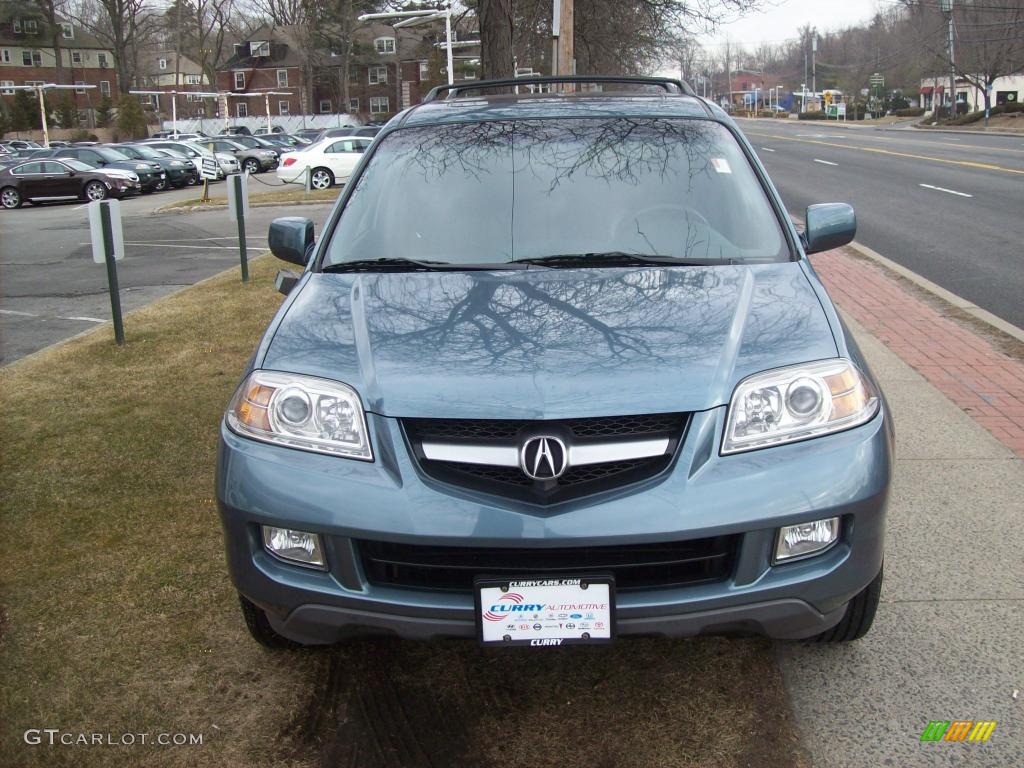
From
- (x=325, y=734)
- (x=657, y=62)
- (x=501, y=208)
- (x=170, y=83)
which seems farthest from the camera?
(x=170, y=83)

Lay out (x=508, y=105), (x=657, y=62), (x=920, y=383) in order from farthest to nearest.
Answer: (x=657, y=62) < (x=920, y=383) < (x=508, y=105)

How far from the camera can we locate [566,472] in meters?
2.59

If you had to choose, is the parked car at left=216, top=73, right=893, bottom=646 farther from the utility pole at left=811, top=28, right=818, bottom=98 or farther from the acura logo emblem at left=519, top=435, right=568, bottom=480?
the utility pole at left=811, top=28, right=818, bottom=98

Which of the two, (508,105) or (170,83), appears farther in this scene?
(170,83)

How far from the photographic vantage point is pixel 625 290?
3203 millimetres

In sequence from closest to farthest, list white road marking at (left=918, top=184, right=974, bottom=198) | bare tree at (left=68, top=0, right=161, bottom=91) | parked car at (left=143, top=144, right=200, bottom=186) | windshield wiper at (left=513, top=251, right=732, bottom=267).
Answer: windshield wiper at (left=513, top=251, right=732, bottom=267)
white road marking at (left=918, top=184, right=974, bottom=198)
parked car at (left=143, top=144, right=200, bottom=186)
bare tree at (left=68, top=0, right=161, bottom=91)

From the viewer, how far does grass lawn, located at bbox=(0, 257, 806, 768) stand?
9.14ft

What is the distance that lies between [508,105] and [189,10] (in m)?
81.5

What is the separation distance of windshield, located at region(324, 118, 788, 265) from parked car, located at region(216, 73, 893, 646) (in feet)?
1.32

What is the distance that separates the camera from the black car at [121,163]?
32500 millimetres

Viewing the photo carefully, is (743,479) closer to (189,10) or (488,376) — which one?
(488,376)

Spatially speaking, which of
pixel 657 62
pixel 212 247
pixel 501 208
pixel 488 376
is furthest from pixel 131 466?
pixel 657 62

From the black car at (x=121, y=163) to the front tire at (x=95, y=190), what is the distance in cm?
164

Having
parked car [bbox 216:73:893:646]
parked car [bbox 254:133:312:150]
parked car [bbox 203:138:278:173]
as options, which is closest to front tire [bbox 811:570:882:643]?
parked car [bbox 216:73:893:646]
